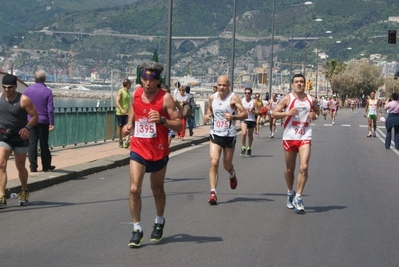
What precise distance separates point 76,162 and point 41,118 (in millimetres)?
2737

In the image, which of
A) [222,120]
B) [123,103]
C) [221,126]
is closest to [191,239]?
[221,126]

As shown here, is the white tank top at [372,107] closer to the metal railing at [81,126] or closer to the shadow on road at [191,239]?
the metal railing at [81,126]

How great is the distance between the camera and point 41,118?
50.8 ft

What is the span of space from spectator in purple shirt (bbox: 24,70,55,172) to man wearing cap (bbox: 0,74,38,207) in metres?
3.26

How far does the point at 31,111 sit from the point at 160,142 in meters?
3.33

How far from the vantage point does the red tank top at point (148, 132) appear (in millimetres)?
9281

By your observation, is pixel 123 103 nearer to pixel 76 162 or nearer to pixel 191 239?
pixel 76 162

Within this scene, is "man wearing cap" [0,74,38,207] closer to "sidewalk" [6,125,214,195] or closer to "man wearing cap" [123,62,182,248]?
"sidewalk" [6,125,214,195]

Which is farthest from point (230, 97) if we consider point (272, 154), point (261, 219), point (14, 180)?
point (272, 154)

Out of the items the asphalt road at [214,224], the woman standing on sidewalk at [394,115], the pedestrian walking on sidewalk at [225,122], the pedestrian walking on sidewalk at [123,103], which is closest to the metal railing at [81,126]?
the pedestrian walking on sidewalk at [123,103]

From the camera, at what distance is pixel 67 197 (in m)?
13.3

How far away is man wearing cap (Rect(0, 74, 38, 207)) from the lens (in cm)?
1182

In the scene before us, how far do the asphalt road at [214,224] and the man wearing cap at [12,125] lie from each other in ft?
2.04

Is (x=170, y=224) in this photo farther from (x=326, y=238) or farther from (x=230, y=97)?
(x=230, y=97)
